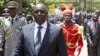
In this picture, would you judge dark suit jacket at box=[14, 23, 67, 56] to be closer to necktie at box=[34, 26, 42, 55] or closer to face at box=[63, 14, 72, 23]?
necktie at box=[34, 26, 42, 55]

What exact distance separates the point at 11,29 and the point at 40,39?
2856 mm

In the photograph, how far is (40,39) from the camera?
629cm

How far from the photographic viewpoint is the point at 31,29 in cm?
638

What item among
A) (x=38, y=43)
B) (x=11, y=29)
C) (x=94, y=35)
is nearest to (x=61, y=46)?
(x=38, y=43)

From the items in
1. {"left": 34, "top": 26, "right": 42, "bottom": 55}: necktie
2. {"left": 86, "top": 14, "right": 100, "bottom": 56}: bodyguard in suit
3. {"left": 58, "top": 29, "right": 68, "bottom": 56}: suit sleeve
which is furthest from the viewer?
{"left": 86, "top": 14, "right": 100, "bottom": 56}: bodyguard in suit

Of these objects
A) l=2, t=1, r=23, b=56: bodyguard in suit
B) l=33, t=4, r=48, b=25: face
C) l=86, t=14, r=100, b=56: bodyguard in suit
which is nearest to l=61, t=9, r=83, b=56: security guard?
l=2, t=1, r=23, b=56: bodyguard in suit

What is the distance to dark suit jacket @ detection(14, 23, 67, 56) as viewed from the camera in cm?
629

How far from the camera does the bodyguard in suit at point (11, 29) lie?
898 cm

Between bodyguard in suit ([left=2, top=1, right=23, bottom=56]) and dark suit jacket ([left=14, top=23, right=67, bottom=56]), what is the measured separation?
2587 mm

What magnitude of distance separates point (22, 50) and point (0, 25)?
2.57m

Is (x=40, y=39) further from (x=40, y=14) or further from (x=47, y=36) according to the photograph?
(x=40, y=14)

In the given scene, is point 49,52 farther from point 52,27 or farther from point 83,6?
point 83,6

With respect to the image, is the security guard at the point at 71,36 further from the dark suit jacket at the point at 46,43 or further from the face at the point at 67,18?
the dark suit jacket at the point at 46,43

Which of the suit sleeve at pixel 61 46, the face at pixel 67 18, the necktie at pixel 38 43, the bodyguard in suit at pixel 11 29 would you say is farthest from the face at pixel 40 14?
the bodyguard in suit at pixel 11 29
